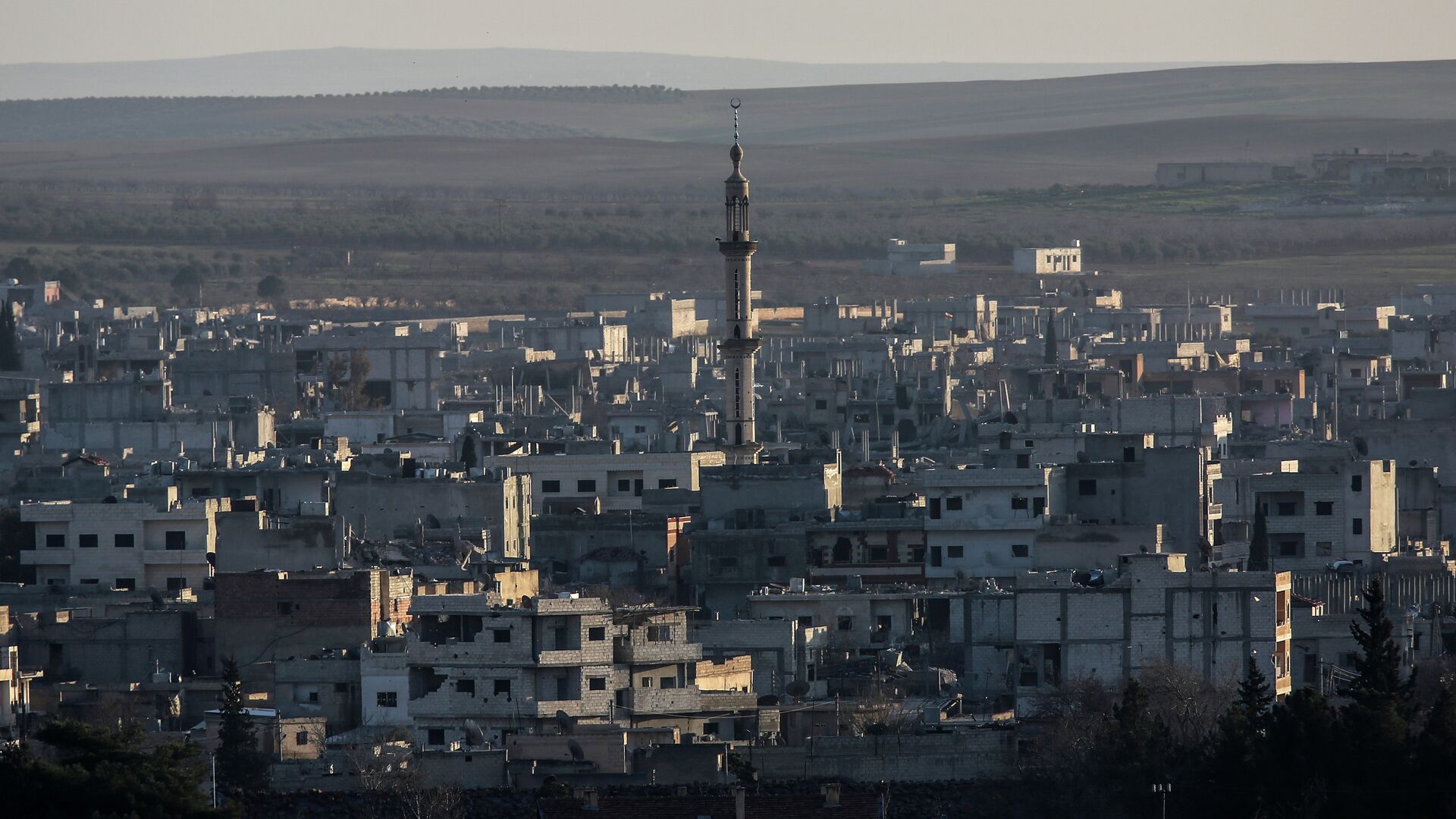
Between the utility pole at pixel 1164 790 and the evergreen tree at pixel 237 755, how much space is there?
7.44 metres

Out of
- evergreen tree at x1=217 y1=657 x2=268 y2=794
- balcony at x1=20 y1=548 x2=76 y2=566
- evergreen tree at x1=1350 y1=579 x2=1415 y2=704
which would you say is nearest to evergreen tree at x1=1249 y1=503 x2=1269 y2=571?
evergreen tree at x1=1350 y1=579 x2=1415 y2=704

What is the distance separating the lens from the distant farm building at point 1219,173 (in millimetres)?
181250

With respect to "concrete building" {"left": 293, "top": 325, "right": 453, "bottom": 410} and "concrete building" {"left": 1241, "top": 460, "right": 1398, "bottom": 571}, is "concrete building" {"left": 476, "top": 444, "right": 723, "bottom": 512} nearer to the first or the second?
"concrete building" {"left": 1241, "top": 460, "right": 1398, "bottom": 571}

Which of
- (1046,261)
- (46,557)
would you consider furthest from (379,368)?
(1046,261)

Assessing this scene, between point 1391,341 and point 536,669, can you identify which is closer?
Result: point 536,669

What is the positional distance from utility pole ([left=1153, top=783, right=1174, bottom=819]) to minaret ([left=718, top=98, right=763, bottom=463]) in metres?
26.4

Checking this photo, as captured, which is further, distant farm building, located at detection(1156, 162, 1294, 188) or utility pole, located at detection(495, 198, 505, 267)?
distant farm building, located at detection(1156, 162, 1294, 188)

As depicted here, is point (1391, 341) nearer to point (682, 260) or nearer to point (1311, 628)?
point (1311, 628)

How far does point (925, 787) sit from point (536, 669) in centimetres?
475

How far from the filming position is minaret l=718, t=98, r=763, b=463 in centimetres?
5806

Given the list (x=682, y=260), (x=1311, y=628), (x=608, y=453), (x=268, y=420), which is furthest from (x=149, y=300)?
(x=1311, y=628)

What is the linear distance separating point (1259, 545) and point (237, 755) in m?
16.7

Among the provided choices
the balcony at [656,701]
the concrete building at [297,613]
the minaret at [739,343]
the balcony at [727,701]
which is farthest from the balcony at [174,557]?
the balcony at [656,701]

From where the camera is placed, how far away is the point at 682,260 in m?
159
